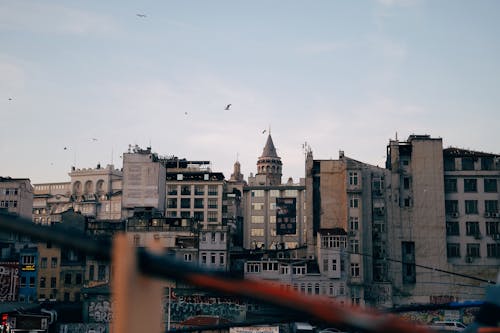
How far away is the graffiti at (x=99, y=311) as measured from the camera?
78812 millimetres

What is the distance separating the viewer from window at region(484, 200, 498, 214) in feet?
286

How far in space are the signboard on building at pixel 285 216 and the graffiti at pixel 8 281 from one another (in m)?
48.8

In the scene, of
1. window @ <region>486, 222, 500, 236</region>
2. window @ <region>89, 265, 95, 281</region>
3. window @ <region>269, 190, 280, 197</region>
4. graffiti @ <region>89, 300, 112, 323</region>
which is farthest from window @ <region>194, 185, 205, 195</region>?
window @ <region>486, 222, 500, 236</region>

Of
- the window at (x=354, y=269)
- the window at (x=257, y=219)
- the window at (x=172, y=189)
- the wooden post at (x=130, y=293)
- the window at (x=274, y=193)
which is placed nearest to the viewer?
the wooden post at (x=130, y=293)

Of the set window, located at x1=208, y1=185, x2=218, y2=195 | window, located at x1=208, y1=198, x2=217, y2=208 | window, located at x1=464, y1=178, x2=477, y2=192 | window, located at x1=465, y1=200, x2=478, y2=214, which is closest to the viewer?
window, located at x1=465, y1=200, x2=478, y2=214

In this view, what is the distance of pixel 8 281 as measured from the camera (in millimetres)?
82938

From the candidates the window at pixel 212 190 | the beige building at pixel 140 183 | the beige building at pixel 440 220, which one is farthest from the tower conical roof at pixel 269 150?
the beige building at pixel 440 220

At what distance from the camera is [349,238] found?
8494 cm

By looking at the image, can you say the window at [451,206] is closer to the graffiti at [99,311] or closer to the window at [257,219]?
the window at [257,219]

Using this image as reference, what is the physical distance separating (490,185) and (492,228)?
6.33 meters

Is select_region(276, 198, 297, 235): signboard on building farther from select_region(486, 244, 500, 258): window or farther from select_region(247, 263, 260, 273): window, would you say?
select_region(486, 244, 500, 258): window

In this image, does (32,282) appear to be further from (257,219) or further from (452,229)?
(452,229)

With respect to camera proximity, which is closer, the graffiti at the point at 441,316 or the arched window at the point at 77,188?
the graffiti at the point at 441,316

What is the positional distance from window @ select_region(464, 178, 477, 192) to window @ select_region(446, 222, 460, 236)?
534cm
